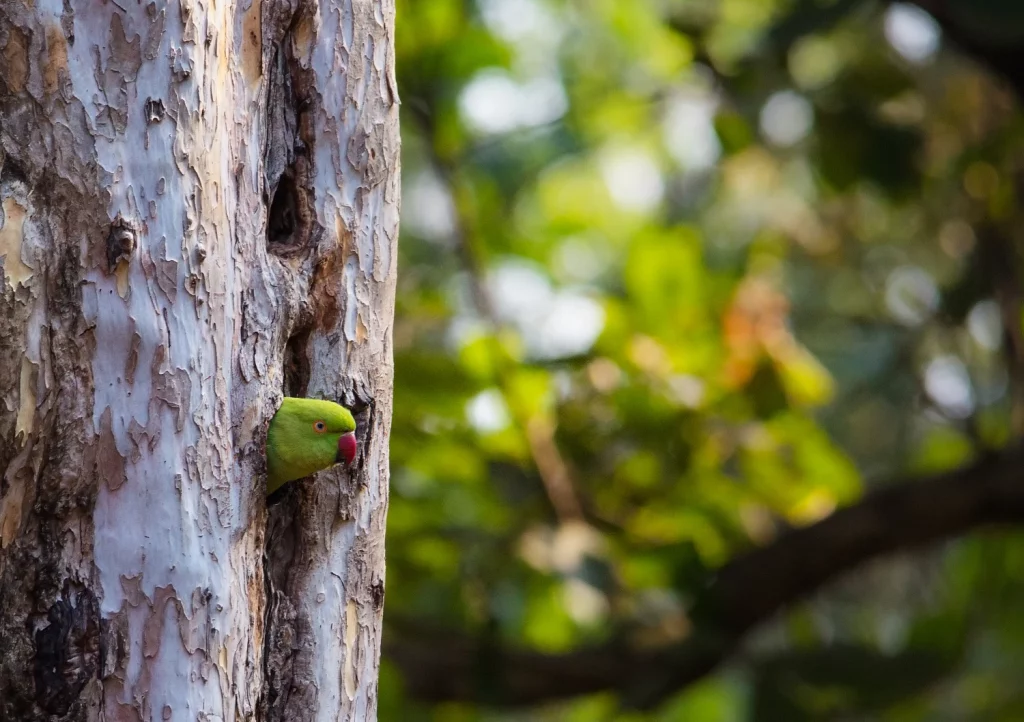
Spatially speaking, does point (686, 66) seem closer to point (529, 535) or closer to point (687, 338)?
point (687, 338)

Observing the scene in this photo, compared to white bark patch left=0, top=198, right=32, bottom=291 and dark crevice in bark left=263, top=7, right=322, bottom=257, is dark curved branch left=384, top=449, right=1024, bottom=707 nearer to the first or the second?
dark crevice in bark left=263, top=7, right=322, bottom=257

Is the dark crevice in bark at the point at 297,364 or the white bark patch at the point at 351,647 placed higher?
the dark crevice in bark at the point at 297,364

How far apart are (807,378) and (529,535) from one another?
4.32 ft

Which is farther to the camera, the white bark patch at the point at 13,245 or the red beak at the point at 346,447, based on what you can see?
the red beak at the point at 346,447

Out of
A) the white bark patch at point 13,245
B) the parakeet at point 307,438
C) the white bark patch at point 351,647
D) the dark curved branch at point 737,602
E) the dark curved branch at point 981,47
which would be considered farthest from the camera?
the dark curved branch at point 737,602

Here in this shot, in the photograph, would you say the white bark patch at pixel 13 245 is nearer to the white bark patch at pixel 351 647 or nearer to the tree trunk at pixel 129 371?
the tree trunk at pixel 129 371

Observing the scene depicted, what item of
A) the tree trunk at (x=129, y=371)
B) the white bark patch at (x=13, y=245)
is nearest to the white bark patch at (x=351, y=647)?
the tree trunk at (x=129, y=371)

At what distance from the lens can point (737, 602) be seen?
14.4ft

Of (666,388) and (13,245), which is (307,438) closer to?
(13,245)

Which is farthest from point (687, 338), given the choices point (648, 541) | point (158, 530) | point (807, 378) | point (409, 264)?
point (158, 530)

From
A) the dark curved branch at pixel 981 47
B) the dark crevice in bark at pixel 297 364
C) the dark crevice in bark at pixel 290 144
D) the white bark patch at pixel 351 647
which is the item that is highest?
the dark curved branch at pixel 981 47

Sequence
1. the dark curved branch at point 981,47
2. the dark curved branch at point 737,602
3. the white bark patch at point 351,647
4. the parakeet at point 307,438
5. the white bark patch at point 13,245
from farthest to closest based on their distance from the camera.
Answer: the dark curved branch at point 737,602 → the dark curved branch at point 981,47 → the white bark patch at point 351,647 → the parakeet at point 307,438 → the white bark patch at point 13,245

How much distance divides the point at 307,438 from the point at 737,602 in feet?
9.92

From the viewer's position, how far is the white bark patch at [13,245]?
161 centimetres
